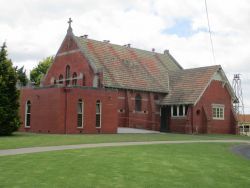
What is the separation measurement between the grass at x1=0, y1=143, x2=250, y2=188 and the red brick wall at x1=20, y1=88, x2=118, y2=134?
1858 centimetres

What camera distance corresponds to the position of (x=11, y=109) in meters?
29.3

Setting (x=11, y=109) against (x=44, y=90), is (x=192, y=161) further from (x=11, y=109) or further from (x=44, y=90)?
(x=44, y=90)

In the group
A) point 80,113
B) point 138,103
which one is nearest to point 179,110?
point 138,103

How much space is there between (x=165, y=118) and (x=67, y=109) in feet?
55.8

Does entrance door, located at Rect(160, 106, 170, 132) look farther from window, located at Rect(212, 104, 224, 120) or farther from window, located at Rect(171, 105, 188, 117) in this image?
window, located at Rect(212, 104, 224, 120)

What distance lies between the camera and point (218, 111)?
48719mm

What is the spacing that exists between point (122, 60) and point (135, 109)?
6415 millimetres

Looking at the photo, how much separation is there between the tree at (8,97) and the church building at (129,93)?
6591 millimetres

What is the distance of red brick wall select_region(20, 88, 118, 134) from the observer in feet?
115

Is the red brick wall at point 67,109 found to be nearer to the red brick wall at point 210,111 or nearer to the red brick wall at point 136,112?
the red brick wall at point 136,112

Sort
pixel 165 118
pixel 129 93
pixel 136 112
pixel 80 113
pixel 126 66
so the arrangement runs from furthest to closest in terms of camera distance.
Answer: pixel 165 118
pixel 126 66
pixel 136 112
pixel 129 93
pixel 80 113

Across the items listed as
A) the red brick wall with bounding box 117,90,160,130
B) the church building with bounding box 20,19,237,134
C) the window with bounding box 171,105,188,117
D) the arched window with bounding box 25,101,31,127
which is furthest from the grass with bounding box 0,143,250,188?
the window with bounding box 171,105,188,117

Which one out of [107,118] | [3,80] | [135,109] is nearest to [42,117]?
[107,118]

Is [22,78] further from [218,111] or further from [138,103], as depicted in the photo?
[218,111]
